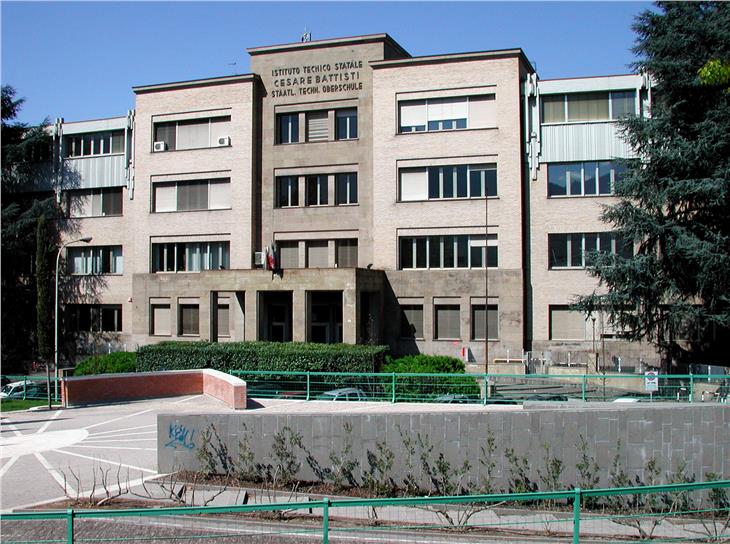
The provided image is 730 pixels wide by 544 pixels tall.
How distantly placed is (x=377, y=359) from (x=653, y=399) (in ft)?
41.1

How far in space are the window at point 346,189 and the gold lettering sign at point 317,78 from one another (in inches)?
186

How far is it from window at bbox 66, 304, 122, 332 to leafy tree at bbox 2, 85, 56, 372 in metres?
2.55

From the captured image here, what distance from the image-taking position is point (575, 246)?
37562mm

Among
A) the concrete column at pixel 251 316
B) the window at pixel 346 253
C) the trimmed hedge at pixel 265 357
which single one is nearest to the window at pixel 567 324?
the trimmed hedge at pixel 265 357

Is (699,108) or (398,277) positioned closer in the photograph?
(699,108)

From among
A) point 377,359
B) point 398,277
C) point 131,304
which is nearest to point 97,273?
point 131,304

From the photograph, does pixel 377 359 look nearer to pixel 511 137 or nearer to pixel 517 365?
pixel 517 365

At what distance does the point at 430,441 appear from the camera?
1343 cm

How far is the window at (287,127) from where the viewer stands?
4138 centimetres

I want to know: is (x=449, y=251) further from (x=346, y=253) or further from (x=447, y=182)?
(x=346, y=253)

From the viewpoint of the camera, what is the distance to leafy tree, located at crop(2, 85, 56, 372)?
45.6 m

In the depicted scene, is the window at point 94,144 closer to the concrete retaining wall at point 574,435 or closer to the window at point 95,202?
the window at point 95,202

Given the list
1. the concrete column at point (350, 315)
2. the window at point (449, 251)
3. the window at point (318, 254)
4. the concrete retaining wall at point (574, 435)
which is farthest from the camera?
the window at point (318, 254)

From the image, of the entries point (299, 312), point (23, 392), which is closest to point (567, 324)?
point (299, 312)
